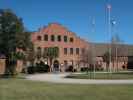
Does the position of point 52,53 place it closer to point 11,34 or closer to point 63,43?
point 63,43

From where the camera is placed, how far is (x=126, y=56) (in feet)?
339

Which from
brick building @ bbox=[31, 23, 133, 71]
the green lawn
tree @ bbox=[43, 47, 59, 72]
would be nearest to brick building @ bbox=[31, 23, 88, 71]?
brick building @ bbox=[31, 23, 133, 71]

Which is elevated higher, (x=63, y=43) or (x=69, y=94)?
(x=63, y=43)

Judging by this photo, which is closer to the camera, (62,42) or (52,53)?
(52,53)

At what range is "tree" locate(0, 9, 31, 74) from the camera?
162 ft

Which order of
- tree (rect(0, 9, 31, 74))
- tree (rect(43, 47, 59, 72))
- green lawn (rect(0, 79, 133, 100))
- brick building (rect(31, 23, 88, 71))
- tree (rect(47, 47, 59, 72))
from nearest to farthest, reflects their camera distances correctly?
green lawn (rect(0, 79, 133, 100)) < tree (rect(0, 9, 31, 74)) < tree (rect(43, 47, 59, 72)) < tree (rect(47, 47, 59, 72)) < brick building (rect(31, 23, 88, 71))

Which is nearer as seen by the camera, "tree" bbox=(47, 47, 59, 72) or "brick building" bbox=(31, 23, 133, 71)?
"tree" bbox=(47, 47, 59, 72)

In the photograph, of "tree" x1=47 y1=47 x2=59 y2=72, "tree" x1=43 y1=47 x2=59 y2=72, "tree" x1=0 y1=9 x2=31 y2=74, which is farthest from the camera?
"tree" x1=47 y1=47 x2=59 y2=72

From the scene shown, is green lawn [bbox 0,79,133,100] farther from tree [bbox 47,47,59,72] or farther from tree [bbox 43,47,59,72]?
tree [bbox 47,47,59,72]

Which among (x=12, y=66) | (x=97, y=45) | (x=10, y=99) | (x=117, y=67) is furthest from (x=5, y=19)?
(x=97, y=45)

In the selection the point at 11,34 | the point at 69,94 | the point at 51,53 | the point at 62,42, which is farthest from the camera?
the point at 62,42

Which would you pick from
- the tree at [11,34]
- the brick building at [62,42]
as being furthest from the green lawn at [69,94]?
the brick building at [62,42]

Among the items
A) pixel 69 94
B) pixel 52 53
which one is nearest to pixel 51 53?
pixel 52 53

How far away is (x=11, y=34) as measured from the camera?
49.6m
